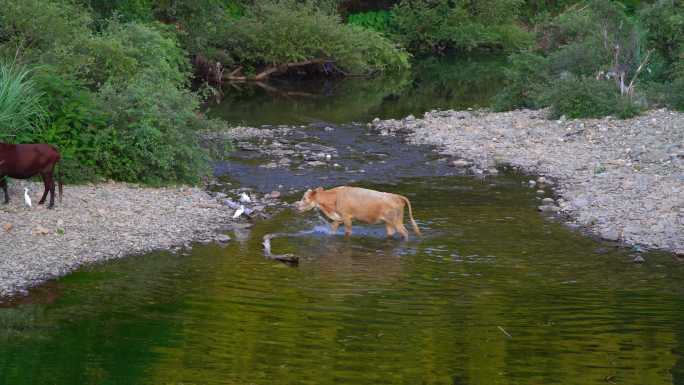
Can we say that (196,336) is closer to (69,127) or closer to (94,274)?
(94,274)

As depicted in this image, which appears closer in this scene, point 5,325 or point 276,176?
point 5,325

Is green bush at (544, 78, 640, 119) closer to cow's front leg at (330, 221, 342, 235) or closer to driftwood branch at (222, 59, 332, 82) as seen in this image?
cow's front leg at (330, 221, 342, 235)

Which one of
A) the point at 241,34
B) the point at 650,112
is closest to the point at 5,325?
the point at 650,112

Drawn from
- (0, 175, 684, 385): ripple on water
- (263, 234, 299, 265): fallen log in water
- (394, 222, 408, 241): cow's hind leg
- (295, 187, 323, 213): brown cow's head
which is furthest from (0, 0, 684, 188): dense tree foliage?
(394, 222, 408, 241): cow's hind leg

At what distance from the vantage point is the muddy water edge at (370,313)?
10.2 meters

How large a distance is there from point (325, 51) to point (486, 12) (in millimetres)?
11557

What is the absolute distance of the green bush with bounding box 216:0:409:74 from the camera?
3741cm

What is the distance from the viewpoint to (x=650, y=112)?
24.7m

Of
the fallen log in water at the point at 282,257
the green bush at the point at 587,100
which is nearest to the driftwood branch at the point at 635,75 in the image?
the green bush at the point at 587,100

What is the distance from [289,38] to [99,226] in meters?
23.0

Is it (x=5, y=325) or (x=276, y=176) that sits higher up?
(x=5, y=325)

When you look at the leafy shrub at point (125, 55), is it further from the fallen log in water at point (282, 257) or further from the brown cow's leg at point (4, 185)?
the fallen log in water at point (282, 257)

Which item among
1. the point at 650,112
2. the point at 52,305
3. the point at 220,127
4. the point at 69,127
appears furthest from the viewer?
the point at 650,112

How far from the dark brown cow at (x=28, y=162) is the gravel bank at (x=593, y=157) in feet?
26.7
